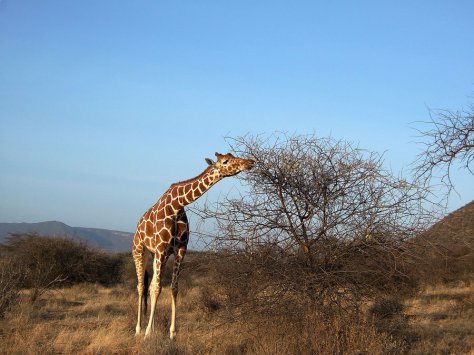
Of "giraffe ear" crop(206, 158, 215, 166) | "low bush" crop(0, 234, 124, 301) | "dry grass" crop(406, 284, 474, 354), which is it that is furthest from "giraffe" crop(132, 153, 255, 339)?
"low bush" crop(0, 234, 124, 301)

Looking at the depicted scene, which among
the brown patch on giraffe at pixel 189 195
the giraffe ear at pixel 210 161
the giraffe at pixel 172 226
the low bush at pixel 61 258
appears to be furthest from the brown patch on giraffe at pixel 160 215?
the low bush at pixel 61 258

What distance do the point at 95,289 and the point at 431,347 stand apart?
1606cm

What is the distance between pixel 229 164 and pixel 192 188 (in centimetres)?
133

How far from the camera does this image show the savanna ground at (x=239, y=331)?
725cm

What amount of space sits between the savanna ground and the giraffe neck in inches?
45.3

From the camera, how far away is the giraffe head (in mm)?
8138

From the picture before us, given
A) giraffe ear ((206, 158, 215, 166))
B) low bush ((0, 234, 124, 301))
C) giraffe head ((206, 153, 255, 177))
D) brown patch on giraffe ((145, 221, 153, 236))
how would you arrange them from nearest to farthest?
1. giraffe head ((206, 153, 255, 177))
2. giraffe ear ((206, 158, 215, 166))
3. brown patch on giraffe ((145, 221, 153, 236))
4. low bush ((0, 234, 124, 301))

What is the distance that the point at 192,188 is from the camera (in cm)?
984

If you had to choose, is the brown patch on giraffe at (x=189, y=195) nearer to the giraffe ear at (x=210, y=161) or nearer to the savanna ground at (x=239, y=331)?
the giraffe ear at (x=210, y=161)

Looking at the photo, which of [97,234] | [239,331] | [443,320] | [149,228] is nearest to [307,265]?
[239,331]

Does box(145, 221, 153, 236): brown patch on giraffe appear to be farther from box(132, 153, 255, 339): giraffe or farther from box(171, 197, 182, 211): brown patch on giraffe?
box(171, 197, 182, 211): brown patch on giraffe

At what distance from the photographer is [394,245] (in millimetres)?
7730

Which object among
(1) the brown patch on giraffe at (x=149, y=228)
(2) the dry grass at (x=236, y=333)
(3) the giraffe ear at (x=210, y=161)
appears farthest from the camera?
(1) the brown patch on giraffe at (x=149, y=228)

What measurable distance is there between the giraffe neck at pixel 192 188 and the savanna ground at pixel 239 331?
1.15 metres
